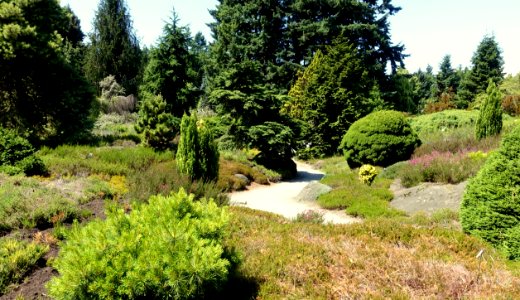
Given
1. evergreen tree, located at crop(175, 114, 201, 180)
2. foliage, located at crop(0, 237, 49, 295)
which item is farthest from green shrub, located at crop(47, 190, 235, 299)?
evergreen tree, located at crop(175, 114, 201, 180)

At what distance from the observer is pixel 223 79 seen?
16391 millimetres

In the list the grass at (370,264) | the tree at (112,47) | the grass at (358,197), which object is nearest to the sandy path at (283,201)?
the grass at (358,197)

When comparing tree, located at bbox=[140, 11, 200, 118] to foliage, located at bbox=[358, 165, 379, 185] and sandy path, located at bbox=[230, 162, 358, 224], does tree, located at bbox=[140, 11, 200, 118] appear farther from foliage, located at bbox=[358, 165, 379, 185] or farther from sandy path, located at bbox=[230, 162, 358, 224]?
foliage, located at bbox=[358, 165, 379, 185]

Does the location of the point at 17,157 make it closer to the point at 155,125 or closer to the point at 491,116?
the point at 155,125

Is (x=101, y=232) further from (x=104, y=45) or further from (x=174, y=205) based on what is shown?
(x=104, y=45)

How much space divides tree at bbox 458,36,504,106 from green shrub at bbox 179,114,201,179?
41.2m

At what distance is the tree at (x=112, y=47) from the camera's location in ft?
100

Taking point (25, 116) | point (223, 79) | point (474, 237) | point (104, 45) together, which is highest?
point (104, 45)

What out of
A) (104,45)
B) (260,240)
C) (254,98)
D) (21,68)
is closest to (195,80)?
(254,98)

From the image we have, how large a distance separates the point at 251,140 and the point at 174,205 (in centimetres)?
1236

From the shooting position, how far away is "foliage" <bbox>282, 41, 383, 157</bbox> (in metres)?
20.9

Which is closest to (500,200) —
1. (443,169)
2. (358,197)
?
(358,197)

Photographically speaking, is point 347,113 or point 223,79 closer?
point 223,79

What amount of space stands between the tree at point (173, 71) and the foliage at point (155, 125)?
1.99 m
